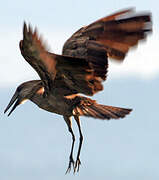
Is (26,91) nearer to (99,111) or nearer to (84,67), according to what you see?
(99,111)

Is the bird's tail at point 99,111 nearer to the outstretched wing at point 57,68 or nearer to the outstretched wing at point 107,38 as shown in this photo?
the outstretched wing at point 57,68

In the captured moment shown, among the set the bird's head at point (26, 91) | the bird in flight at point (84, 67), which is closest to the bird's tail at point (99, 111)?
the bird in flight at point (84, 67)

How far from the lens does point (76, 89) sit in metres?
9.24

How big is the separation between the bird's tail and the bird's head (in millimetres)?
719

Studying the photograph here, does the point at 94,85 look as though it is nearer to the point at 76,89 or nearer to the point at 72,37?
the point at 76,89

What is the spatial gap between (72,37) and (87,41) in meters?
0.42

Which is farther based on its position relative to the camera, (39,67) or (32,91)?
(32,91)

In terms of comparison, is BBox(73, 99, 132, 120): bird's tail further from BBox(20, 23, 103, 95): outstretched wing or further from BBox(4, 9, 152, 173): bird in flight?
BBox(20, 23, 103, 95): outstretched wing

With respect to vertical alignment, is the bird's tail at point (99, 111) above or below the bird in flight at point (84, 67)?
below

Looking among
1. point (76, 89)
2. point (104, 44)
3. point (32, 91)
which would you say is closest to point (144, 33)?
point (104, 44)

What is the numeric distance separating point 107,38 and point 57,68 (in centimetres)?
144

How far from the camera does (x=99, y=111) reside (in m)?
9.87

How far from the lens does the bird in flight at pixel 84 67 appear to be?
28.3 feet

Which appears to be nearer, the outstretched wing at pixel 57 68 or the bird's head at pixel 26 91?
the outstretched wing at pixel 57 68
